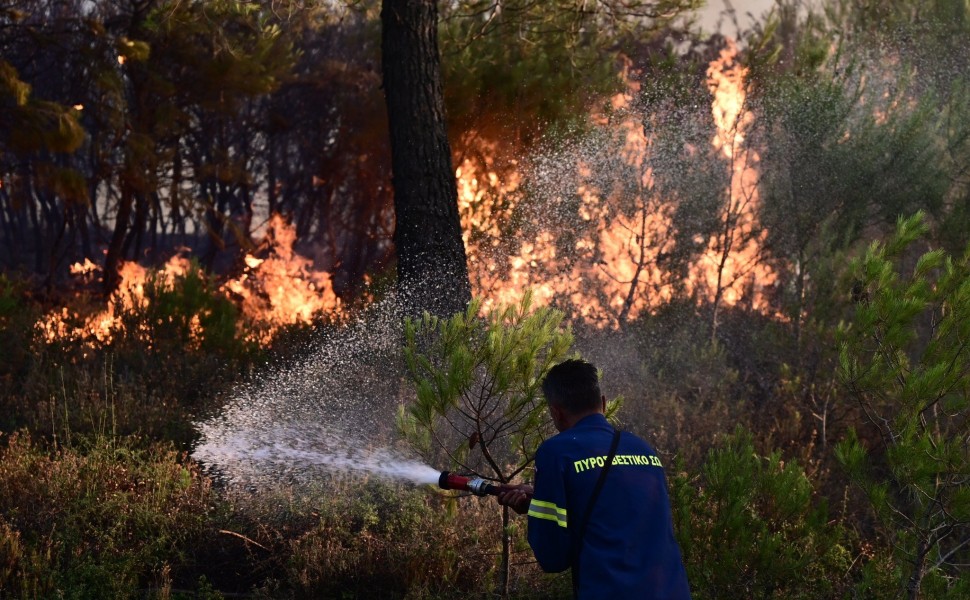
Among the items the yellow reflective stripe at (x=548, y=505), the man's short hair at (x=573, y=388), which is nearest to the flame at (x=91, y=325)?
the man's short hair at (x=573, y=388)

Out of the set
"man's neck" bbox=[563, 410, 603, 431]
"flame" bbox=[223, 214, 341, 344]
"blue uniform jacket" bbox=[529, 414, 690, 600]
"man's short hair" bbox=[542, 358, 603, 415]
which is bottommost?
"blue uniform jacket" bbox=[529, 414, 690, 600]

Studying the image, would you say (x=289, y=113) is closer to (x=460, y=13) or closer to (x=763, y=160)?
(x=460, y=13)

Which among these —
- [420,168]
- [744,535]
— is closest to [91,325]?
[420,168]

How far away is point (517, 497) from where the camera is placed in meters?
3.38

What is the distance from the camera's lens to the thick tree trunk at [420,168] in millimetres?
8258

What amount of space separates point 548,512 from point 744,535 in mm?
2118

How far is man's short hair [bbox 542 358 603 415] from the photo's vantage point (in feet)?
10.8

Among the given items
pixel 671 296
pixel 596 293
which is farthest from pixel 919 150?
pixel 596 293

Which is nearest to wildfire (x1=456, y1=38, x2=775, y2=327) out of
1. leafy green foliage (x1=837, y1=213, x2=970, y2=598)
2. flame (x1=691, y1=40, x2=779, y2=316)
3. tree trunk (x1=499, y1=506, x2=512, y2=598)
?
flame (x1=691, y1=40, x2=779, y2=316)

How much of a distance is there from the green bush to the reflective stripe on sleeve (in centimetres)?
Answer: 253

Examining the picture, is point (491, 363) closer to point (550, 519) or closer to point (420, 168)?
point (550, 519)

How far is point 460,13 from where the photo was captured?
1112 centimetres

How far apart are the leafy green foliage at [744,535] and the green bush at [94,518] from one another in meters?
2.59

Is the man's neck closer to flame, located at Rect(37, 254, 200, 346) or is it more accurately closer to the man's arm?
the man's arm
